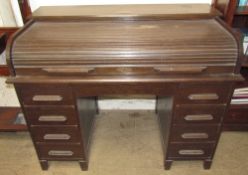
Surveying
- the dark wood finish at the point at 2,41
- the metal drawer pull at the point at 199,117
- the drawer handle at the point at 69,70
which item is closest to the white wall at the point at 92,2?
the dark wood finish at the point at 2,41

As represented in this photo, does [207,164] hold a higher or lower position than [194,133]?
lower

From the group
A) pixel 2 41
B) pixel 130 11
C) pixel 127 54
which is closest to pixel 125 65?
pixel 127 54

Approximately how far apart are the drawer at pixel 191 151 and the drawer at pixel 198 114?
0.64 ft

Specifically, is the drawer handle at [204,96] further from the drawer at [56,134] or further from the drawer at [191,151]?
the drawer at [56,134]

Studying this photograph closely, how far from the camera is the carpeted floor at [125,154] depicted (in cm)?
152

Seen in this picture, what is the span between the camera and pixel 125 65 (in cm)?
107

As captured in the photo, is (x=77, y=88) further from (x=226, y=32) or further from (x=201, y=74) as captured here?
(x=226, y=32)

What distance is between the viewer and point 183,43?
108 cm

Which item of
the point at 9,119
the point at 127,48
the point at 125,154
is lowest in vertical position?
the point at 125,154

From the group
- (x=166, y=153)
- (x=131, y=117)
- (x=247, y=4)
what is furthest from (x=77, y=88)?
(x=247, y=4)

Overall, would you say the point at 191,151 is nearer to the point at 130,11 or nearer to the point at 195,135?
the point at 195,135

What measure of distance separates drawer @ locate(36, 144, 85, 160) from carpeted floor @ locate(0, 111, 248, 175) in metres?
0.15

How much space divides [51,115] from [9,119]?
76cm

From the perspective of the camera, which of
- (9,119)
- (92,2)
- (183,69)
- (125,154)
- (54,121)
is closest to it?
(183,69)
